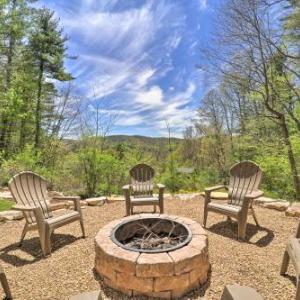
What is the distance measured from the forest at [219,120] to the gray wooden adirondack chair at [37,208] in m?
2.58

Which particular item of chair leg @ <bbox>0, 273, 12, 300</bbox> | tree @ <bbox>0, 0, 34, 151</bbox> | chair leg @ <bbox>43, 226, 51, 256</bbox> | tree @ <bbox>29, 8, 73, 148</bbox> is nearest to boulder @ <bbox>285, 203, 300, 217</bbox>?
chair leg @ <bbox>43, 226, 51, 256</bbox>

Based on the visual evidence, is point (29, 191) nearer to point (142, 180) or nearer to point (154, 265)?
point (142, 180)

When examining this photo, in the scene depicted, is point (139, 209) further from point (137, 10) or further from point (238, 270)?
point (137, 10)

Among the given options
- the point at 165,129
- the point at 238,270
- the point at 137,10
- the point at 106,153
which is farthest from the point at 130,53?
the point at 238,270

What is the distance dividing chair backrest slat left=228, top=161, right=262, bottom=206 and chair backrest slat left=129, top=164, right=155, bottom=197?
1.33 metres

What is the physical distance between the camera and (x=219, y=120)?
9.80 meters

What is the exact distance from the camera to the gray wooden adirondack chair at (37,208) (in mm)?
2869

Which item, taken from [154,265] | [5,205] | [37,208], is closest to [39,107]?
[5,205]

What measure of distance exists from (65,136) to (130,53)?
136 inches

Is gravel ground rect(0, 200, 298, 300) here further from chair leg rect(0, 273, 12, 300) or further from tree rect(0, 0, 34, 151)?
tree rect(0, 0, 34, 151)

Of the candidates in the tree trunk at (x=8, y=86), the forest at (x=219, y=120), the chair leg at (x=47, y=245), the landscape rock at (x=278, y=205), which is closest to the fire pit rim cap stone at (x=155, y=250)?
the chair leg at (x=47, y=245)

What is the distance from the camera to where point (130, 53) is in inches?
333

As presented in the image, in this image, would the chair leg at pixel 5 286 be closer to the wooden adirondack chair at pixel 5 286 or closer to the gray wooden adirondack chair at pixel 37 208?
the wooden adirondack chair at pixel 5 286

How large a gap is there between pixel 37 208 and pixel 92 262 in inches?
32.2
